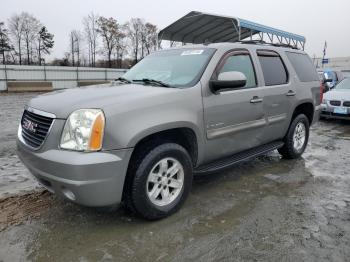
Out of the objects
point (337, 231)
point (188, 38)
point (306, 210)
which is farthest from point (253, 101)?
point (188, 38)

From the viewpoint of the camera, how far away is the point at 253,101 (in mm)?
4367

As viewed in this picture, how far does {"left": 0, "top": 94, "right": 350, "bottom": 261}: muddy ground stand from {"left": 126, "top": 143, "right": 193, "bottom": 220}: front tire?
17 cm

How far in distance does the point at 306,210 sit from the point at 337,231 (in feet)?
1.63

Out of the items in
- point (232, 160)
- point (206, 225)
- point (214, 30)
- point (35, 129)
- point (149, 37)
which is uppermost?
point (149, 37)

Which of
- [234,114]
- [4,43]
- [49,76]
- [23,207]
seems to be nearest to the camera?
[23,207]

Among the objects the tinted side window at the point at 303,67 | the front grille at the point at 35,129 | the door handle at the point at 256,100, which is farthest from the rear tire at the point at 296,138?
the front grille at the point at 35,129

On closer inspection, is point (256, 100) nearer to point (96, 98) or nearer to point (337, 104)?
point (96, 98)

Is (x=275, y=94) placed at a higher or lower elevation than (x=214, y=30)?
lower

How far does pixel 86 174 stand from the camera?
9.09 feet

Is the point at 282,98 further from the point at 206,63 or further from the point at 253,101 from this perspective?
the point at 206,63

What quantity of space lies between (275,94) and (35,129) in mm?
3347

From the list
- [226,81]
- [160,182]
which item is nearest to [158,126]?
[160,182]

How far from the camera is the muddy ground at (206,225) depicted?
283 cm

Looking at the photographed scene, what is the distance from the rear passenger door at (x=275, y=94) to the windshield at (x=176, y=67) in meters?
1.12
